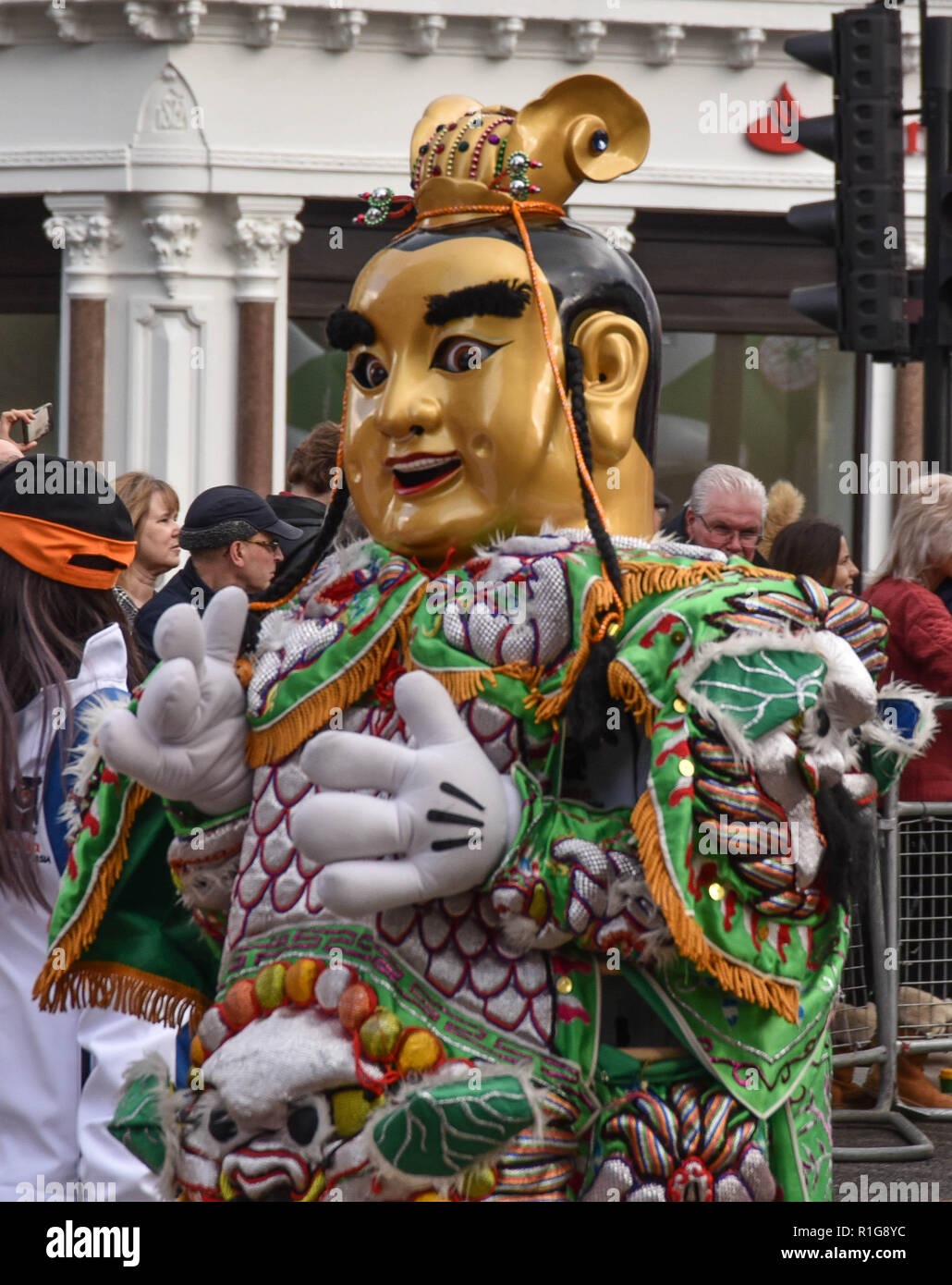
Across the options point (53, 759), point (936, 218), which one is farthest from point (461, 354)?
point (936, 218)

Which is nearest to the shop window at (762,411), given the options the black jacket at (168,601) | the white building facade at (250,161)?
the white building facade at (250,161)

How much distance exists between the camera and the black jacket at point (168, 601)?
4.30 m

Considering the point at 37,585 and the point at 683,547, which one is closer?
the point at 683,547

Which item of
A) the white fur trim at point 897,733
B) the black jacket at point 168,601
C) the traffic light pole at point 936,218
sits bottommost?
the white fur trim at point 897,733

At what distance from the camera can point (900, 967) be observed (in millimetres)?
5328

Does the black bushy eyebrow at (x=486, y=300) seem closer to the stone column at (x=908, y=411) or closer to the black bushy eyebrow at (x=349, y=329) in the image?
the black bushy eyebrow at (x=349, y=329)

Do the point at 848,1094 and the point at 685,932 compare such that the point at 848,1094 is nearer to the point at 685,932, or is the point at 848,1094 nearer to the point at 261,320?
the point at 685,932

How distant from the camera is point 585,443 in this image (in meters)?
2.70

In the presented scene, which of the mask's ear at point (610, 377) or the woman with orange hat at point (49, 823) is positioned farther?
the woman with orange hat at point (49, 823)

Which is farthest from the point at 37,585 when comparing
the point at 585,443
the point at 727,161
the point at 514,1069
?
the point at 727,161

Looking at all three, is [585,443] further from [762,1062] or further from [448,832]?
[762,1062]

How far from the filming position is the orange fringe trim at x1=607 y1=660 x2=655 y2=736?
2.50 metres

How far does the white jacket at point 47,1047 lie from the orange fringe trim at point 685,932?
46.1 inches

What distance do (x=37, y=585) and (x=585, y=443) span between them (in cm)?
116
